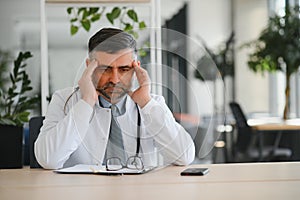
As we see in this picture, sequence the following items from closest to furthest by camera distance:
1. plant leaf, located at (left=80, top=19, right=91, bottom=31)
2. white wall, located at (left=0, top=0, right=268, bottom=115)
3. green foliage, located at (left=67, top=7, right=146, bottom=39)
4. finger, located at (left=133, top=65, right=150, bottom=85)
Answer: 1. finger, located at (left=133, top=65, right=150, bottom=85)
2. green foliage, located at (left=67, top=7, right=146, bottom=39)
3. plant leaf, located at (left=80, top=19, right=91, bottom=31)
4. white wall, located at (left=0, top=0, right=268, bottom=115)

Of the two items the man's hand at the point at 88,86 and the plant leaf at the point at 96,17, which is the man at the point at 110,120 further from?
the plant leaf at the point at 96,17

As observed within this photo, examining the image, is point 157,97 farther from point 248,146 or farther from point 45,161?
point 248,146

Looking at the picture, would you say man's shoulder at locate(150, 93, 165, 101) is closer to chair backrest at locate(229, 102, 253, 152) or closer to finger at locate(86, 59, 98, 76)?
finger at locate(86, 59, 98, 76)

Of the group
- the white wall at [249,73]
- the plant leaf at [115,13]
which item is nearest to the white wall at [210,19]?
the white wall at [249,73]

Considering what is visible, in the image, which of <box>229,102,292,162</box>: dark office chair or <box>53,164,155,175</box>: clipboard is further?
<box>229,102,292,162</box>: dark office chair

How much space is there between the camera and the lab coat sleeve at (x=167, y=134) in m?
2.21

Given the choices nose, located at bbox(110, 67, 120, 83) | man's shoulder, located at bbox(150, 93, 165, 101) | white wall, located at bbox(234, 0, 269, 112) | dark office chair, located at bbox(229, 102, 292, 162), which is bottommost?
dark office chair, located at bbox(229, 102, 292, 162)

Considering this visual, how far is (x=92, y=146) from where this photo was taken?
2189 mm

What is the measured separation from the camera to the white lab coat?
215 cm

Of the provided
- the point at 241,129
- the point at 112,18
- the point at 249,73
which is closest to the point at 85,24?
the point at 112,18

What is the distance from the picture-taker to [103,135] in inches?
85.7

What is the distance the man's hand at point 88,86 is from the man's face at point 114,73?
2cm

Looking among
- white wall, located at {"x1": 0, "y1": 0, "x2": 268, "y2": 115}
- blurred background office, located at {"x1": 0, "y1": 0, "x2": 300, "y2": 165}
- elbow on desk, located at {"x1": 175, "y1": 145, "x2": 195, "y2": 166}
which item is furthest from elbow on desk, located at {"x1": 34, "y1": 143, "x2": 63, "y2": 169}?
white wall, located at {"x1": 0, "y1": 0, "x2": 268, "y2": 115}

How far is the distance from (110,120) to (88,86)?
141 millimetres
